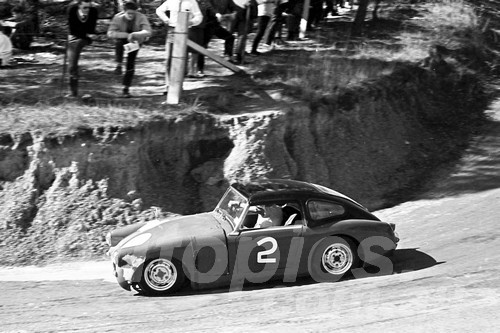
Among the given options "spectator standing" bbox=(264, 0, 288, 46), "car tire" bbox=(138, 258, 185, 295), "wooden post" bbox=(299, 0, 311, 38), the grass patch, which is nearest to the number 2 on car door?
"car tire" bbox=(138, 258, 185, 295)

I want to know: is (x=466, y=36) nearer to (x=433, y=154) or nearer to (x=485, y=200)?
(x=433, y=154)

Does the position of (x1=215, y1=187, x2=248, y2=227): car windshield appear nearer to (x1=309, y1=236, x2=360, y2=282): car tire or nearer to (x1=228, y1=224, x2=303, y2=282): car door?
(x1=228, y1=224, x2=303, y2=282): car door

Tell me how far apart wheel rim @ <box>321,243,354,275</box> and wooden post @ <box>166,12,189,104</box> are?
4951 mm

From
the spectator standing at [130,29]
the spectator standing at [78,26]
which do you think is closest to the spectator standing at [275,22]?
the spectator standing at [130,29]

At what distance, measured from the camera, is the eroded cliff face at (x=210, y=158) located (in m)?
12.2

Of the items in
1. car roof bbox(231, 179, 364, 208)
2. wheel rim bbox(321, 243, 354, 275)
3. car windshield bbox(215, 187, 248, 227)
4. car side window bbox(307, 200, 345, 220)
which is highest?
car roof bbox(231, 179, 364, 208)

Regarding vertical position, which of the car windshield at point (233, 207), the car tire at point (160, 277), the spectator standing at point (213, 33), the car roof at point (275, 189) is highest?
the spectator standing at point (213, 33)

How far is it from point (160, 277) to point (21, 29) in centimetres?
943

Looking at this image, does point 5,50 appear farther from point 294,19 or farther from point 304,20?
point 304,20

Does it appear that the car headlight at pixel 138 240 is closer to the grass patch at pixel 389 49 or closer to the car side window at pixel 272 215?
the car side window at pixel 272 215

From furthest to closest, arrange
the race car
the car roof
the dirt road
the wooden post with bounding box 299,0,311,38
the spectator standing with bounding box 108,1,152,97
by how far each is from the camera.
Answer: the wooden post with bounding box 299,0,311,38
the spectator standing with bounding box 108,1,152,97
the car roof
the race car
the dirt road

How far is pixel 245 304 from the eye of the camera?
898 cm

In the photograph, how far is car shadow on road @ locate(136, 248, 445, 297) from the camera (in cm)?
975

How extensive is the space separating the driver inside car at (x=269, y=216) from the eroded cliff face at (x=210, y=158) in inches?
115
